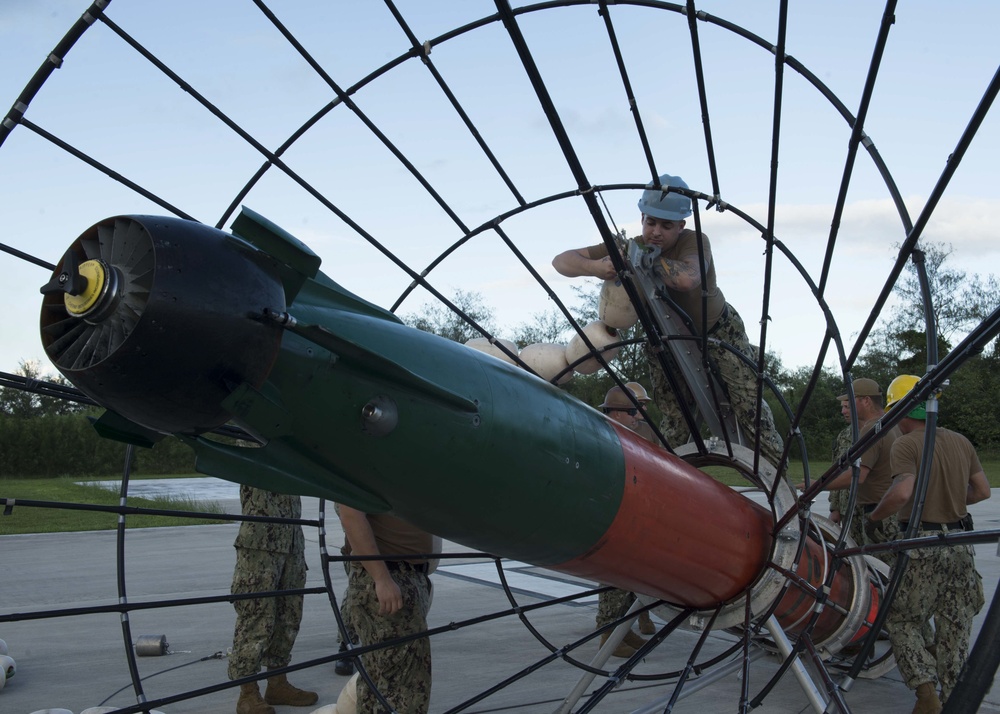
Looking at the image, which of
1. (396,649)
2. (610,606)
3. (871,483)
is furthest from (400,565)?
(871,483)

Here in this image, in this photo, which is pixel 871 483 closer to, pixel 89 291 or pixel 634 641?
pixel 634 641

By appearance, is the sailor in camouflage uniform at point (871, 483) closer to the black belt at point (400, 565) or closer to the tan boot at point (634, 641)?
the tan boot at point (634, 641)

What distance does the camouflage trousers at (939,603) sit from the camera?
5.14 metres

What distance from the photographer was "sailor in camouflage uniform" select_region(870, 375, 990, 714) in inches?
199

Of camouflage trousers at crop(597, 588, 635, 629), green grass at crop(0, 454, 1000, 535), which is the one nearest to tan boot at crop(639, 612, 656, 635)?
camouflage trousers at crop(597, 588, 635, 629)

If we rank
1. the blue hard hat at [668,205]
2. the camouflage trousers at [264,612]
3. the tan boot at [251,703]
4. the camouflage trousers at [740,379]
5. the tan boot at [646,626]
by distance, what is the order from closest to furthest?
the blue hard hat at [668,205] < the camouflage trousers at [740,379] < the tan boot at [251,703] < the camouflage trousers at [264,612] < the tan boot at [646,626]

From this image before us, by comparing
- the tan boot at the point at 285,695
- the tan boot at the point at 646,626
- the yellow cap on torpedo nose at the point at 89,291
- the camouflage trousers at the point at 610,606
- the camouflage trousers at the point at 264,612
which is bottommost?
the tan boot at the point at 646,626

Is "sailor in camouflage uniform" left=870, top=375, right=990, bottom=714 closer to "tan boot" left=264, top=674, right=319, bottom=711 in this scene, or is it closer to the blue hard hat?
the blue hard hat

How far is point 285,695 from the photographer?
5133 millimetres

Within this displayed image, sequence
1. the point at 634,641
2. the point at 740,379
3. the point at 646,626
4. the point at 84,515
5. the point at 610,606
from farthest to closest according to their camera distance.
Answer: the point at 84,515 < the point at 646,626 < the point at 634,641 < the point at 610,606 < the point at 740,379

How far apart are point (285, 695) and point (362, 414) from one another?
3440 mm

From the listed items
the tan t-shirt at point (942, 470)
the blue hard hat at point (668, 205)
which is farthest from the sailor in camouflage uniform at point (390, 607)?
the tan t-shirt at point (942, 470)

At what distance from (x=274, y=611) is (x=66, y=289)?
358 cm

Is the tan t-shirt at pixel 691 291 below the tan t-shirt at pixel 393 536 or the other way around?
the other way around
